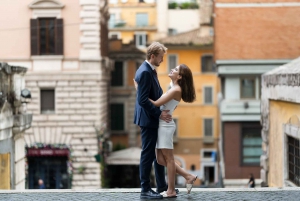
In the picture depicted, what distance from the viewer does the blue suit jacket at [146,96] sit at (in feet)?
31.1

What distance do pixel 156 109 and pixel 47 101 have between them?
70.4ft

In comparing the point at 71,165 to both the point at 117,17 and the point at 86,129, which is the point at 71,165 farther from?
the point at 117,17

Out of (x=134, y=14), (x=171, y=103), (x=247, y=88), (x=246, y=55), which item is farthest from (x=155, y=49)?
(x=134, y=14)

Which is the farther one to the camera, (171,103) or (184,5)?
(184,5)

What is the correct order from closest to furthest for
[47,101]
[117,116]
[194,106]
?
[47,101]
[117,116]
[194,106]

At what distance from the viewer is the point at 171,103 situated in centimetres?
975

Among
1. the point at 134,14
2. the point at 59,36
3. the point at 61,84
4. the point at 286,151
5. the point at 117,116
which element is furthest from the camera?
the point at 134,14

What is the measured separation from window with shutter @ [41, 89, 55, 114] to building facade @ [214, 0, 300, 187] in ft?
24.3

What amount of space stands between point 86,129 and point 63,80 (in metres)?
2.17

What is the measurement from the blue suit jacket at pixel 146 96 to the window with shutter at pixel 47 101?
69.4 ft

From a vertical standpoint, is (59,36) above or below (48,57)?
above

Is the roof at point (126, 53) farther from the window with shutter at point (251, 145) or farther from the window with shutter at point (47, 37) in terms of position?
the window with shutter at point (251, 145)

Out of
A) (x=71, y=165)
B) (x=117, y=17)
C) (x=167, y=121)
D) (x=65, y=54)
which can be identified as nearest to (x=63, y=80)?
(x=65, y=54)

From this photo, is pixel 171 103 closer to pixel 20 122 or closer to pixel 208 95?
pixel 20 122
